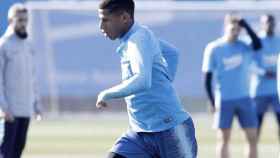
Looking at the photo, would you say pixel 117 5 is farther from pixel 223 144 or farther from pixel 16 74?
pixel 223 144

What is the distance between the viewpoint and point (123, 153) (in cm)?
847

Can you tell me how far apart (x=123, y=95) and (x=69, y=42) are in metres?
17.8

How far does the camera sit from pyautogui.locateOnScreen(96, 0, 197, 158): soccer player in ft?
26.1

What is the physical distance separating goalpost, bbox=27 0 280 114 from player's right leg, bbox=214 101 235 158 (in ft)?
29.1

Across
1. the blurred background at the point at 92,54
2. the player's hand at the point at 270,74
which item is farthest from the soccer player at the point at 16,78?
the blurred background at the point at 92,54

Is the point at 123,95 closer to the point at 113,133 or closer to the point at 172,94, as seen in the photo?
the point at 172,94

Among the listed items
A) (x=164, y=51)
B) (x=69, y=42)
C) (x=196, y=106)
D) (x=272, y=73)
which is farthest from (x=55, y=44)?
(x=164, y=51)

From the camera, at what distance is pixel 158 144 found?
8500 mm

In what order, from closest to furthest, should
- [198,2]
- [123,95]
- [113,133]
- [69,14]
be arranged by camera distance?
[123,95]
[113,133]
[198,2]
[69,14]

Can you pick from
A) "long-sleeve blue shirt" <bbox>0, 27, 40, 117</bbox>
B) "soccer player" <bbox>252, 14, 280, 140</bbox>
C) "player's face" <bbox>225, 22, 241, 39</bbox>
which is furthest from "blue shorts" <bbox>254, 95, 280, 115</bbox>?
"long-sleeve blue shirt" <bbox>0, 27, 40, 117</bbox>

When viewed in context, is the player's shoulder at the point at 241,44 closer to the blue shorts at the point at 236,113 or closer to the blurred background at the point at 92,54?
the blue shorts at the point at 236,113

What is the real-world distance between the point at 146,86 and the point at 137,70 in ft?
0.39

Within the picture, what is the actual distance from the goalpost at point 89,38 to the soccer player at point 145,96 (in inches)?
590

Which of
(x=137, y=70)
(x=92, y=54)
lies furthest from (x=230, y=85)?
(x=92, y=54)
